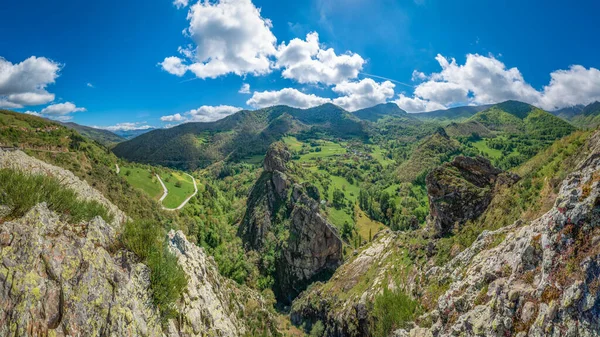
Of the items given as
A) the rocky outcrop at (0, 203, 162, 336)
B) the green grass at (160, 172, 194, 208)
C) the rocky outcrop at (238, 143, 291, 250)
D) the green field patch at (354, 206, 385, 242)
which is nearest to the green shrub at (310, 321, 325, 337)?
the rocky outcrop at (0, 203, 162, 336)

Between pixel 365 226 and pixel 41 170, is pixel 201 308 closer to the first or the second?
pixel 41 170

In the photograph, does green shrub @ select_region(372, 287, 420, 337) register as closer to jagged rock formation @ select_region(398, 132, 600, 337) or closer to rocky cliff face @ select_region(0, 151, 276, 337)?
jagged rock formation @ select_region(398, 132, 600, 337)

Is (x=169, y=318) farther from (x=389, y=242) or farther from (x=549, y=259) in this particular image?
(x=389, y=242)

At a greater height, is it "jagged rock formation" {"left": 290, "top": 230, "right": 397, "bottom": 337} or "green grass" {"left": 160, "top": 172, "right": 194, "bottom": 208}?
"green grass" {"left": 160, "top": 172, "right": 194, "bottom": 208}

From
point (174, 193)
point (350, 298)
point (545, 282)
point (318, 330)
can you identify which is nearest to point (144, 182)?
point (174, 193)

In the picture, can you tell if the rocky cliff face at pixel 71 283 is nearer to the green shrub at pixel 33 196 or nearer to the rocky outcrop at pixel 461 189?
the green shrub at pixel 33 196
